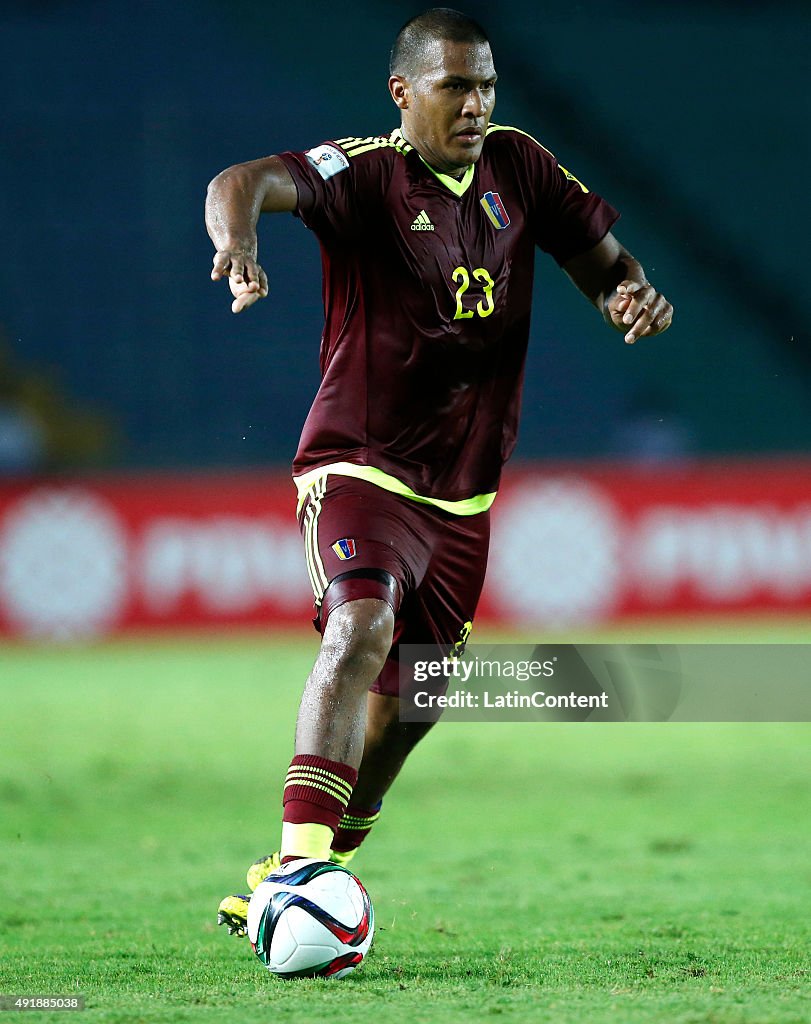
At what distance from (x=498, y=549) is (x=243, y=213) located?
24.8 feet

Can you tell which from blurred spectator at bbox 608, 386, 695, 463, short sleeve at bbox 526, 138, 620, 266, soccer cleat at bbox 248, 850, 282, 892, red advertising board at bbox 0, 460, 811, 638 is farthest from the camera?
blurred spectator at bbox 608, 386, 695, 463

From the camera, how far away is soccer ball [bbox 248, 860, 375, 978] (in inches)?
118

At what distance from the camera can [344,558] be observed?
3.42 metres

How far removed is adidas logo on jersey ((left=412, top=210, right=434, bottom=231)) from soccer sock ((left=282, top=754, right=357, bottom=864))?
1.38 metres

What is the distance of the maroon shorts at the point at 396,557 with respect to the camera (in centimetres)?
341

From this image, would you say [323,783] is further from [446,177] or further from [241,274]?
[446,177]

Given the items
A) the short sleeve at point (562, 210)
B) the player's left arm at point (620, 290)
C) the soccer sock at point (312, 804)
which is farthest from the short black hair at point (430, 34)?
the soccer sock at point (312, 804)

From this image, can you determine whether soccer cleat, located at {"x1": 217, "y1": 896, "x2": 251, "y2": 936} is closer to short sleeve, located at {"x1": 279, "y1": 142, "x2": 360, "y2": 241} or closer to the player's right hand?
the player's right hand

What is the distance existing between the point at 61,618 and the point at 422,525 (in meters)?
7.20

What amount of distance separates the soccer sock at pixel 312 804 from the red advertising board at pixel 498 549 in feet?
24.2

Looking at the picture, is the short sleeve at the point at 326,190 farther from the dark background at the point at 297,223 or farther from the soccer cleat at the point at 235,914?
the dark background at the point at 297,223

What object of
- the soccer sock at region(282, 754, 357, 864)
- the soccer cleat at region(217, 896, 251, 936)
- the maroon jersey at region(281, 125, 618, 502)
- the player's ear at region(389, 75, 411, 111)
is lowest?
the soccer cleat at region(217, 896, 251, 936)

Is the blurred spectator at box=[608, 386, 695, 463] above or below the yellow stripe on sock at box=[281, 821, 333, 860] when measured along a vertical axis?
above

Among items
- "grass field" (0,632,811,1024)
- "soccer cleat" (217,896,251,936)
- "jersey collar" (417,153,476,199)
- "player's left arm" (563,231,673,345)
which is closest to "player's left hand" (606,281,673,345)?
"player's left arm" (563,231,673,345)
